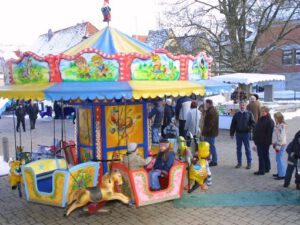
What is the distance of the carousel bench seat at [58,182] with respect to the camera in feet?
15.6

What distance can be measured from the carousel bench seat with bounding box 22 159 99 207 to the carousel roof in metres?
2.13

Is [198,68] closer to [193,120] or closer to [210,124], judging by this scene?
[210,124]

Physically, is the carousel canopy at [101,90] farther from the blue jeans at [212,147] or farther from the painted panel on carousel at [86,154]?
the blue jeans at [212,147]

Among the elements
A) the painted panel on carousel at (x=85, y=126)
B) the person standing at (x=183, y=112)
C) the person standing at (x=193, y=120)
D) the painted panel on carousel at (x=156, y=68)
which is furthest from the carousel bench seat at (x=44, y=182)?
the person standing at (x=183, y=112)

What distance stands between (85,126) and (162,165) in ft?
6.88

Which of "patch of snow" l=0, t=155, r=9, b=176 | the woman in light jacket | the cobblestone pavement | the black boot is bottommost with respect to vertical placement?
the cobblestone pavement

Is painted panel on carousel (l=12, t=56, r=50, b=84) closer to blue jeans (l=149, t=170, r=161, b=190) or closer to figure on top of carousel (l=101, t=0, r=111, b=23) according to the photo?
figure on top of carousel (l=101, t=0, r=111, b=23)

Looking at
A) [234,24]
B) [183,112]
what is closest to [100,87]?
[183,112]

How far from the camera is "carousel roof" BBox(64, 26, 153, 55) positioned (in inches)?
224

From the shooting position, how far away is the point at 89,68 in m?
4.72

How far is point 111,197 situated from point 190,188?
5.73 ft

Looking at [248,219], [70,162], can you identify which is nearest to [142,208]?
[248,219]

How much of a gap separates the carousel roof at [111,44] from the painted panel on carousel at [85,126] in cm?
134

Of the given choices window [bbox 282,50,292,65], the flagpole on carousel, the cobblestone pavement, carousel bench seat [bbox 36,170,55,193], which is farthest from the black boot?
window [bbox 282,50,292,65]
